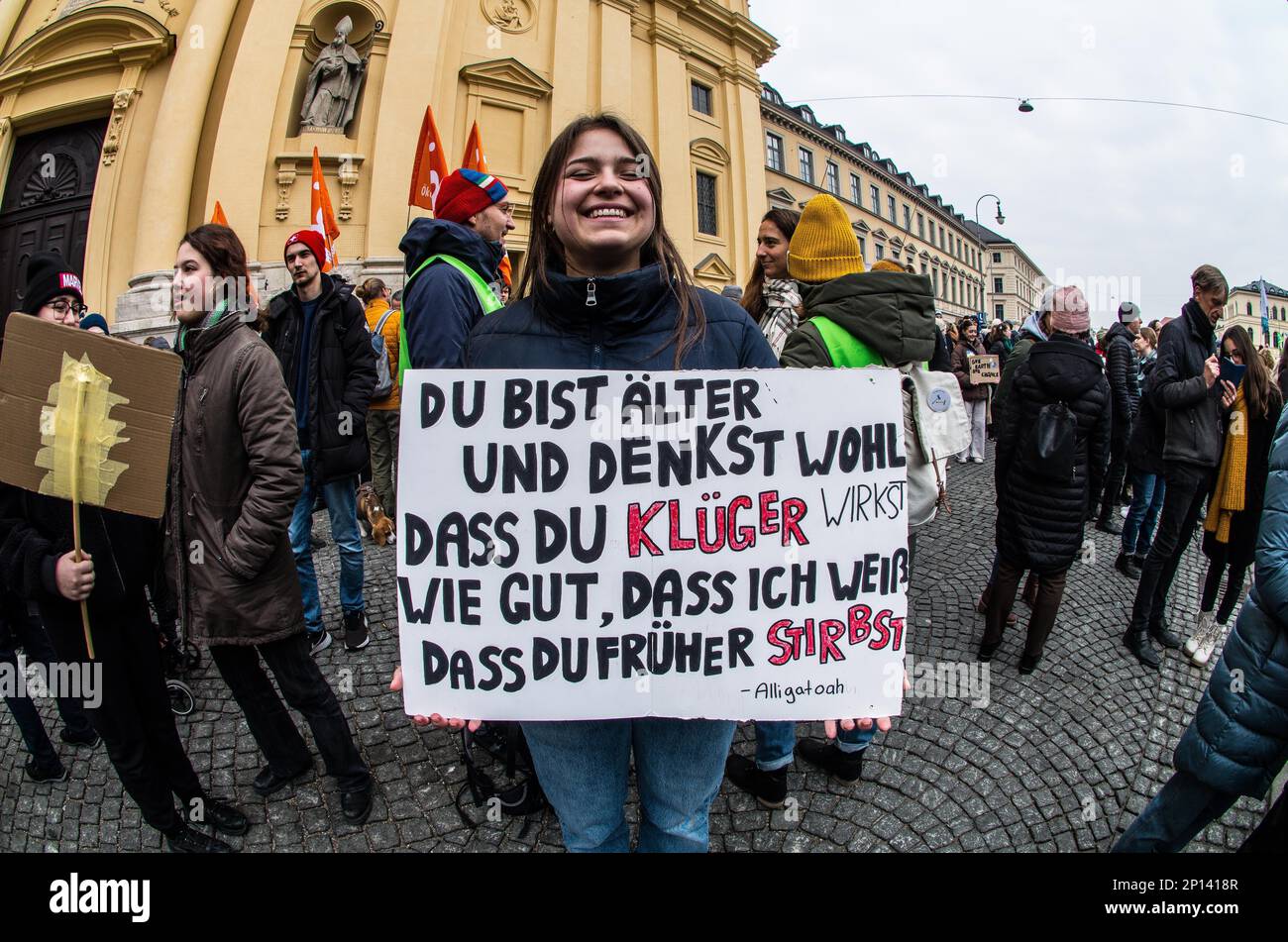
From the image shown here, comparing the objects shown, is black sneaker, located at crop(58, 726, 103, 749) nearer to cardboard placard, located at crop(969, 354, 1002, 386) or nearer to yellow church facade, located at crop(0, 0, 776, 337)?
cardboard placard, located at crop(969, 354, 1002, 386)

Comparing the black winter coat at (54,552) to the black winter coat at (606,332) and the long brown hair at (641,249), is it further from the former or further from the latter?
the long brown hair at (641,249)

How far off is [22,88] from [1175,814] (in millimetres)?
22740

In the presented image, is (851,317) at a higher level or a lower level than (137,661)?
higher

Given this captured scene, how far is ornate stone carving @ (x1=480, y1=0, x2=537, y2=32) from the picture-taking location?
1566 cm

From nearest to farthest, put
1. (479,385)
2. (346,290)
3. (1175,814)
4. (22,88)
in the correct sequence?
1. (479,385)
2. (1175,814)
3. (346,290)
4. (22,88)

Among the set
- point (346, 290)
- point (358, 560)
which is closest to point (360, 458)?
point (358, 560)

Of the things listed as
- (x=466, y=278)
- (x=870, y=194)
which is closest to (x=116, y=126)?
(x=466, y=278)

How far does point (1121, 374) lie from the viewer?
5406 millimetres

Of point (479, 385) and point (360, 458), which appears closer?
point (479, 385)

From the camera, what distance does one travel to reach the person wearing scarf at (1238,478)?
340cm

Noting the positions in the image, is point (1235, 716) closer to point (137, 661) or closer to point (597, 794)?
point (597, 794)

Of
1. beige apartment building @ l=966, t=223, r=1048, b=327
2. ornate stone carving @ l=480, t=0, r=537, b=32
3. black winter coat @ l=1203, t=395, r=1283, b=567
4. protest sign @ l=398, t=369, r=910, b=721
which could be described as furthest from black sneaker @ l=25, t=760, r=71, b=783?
beige apartment building @ l=966, t=223, r=1048, b=327

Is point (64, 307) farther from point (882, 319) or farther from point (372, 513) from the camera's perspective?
point (882, 319)

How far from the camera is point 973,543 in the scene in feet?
17.0
